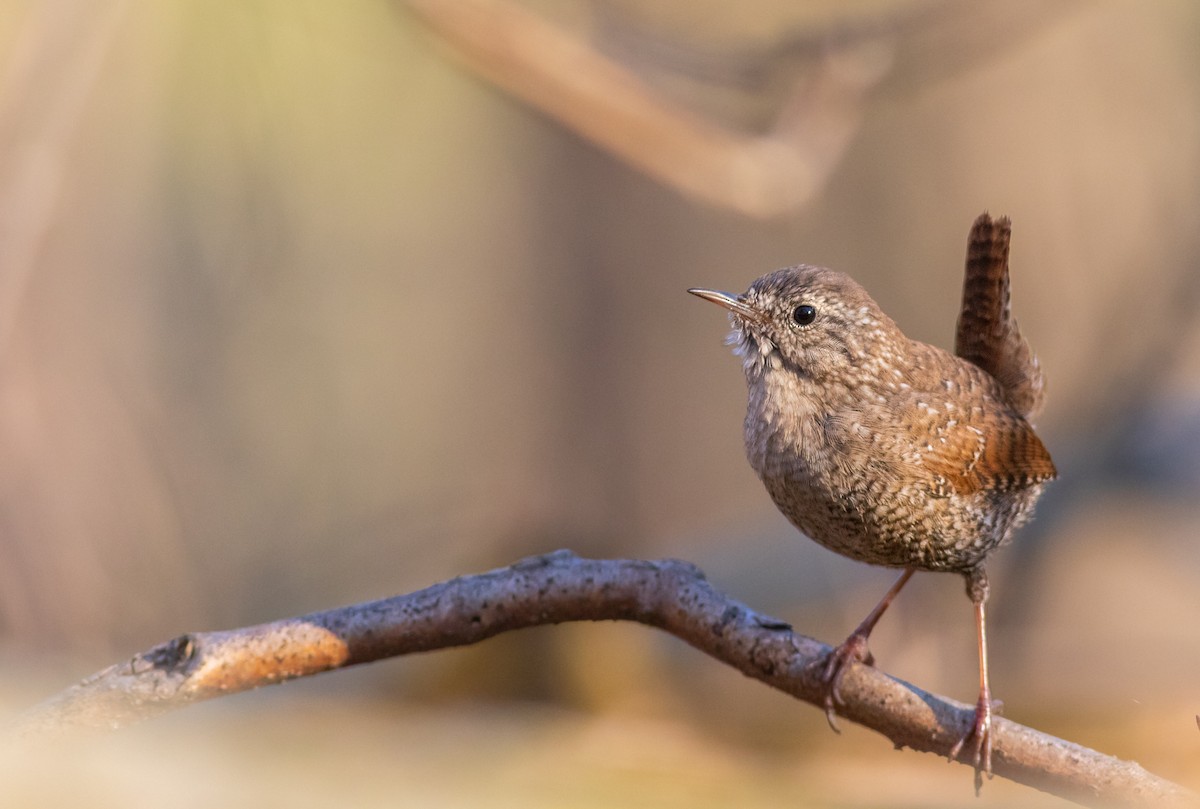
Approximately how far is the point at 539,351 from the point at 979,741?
801 cm

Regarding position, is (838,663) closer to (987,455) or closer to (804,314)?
(987,455)

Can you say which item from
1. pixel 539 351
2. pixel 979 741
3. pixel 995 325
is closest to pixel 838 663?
pixel 979 741

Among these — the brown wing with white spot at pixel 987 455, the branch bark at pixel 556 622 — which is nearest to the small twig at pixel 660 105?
the brown wing with white spot at pixel 987 455

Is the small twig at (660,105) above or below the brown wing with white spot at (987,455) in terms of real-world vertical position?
above

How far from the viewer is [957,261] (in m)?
8.60

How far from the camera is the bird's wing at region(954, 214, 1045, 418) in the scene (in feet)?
10.8

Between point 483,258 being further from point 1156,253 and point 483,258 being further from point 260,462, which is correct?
point 1156,253

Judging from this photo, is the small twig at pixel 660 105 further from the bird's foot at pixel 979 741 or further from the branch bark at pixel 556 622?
the bird's foot at pixel 979 741

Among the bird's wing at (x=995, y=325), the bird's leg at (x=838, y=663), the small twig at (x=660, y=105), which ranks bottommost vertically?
the bird's leg at (x=838, y=663)

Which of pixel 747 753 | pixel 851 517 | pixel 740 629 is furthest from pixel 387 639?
pixel 747 753

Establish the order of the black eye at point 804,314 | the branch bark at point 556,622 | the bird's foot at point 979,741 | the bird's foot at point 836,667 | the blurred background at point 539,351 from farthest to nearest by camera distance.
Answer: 1. the blurred background at point 539,351
2. the black eye at point 804,314
3. the bird's foot at point 836,667
4. the bird's foot at point 979,741
5. the branch bark at point 556,622

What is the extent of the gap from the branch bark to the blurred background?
173mm

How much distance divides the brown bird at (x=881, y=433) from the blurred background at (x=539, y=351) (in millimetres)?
1161

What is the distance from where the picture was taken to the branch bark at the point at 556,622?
2414 millimetres
